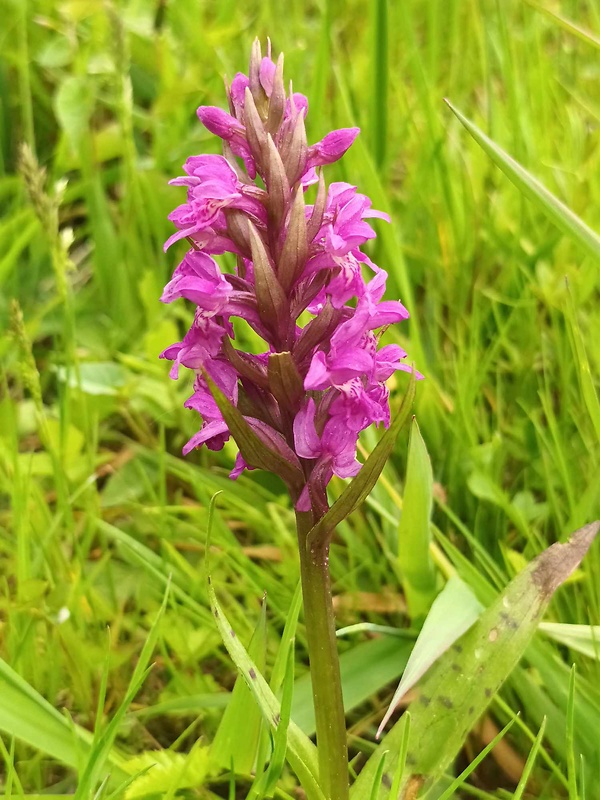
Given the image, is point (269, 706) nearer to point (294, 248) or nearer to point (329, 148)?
point (294, 248)

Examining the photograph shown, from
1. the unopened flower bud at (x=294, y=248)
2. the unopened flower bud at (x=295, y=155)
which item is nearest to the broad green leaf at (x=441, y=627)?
the unopened flower bud at (x=294, y=248)

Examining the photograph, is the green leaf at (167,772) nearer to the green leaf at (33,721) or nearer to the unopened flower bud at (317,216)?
the green leaf at (33,721)

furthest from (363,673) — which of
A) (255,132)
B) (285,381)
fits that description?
(255,132)

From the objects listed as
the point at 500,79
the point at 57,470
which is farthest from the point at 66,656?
the point at 500,79

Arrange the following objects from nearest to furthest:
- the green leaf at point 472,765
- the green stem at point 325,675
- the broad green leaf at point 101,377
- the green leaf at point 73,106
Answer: the green leaf at point 472,765 < the green stem at point 325,675 < the broad green leaf at point 101,377 < the green leaf at point 73,106

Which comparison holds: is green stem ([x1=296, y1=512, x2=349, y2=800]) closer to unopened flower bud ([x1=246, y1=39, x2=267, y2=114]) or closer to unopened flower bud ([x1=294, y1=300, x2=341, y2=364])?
unopened flower bud ([x1=294, y1=300, x2=341, y2=364])

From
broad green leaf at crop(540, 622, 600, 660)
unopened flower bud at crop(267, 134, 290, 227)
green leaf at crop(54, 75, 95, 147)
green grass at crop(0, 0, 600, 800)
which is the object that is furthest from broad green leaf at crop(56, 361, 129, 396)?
broad green leaf at crop(540, 622, 600, 660)
